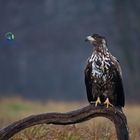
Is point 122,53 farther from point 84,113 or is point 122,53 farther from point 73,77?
point 84,113

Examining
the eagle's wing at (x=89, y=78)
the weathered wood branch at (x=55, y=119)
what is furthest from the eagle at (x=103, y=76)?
the weathered wood branch at (x=55, y=119)

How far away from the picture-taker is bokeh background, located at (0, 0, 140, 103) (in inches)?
1111

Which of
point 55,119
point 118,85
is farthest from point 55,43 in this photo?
point 55,119

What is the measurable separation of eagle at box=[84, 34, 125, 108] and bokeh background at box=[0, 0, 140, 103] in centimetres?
1728

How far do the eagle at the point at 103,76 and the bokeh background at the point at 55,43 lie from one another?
17282 mm

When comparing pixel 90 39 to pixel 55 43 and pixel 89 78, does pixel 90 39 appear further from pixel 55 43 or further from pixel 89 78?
pixel 55 43

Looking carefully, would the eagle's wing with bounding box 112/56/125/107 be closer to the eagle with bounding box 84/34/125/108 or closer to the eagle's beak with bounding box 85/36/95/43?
the eagle with bounding box 84/34/125/108

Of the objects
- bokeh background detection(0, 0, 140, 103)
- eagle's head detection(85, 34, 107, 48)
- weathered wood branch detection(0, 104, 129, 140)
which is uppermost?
bokeh background detection(0, 0, 140, 103)

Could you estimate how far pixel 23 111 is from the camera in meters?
20.6

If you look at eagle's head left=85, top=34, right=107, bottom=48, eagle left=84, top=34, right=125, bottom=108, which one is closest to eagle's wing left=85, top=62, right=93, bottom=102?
eagle left=84, top=34, right=125, bottom=108

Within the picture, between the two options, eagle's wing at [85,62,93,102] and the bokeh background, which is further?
the bokeh background

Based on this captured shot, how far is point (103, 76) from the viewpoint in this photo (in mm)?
9898

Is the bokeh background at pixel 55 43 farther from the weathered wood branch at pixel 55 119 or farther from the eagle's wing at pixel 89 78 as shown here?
the weathered wood branch at pixel 55 119

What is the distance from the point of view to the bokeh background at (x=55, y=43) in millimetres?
28219
